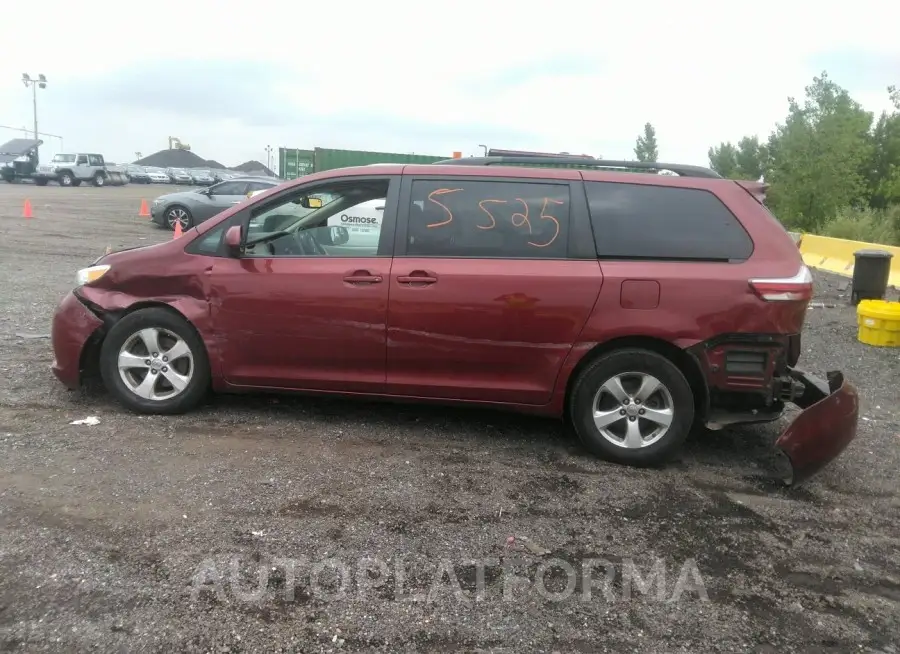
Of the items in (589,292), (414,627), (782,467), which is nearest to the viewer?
(414,627)

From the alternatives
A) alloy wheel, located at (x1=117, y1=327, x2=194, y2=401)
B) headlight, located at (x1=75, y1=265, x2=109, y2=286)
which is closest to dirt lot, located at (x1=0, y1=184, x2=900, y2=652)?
alloy wheel, located at (x1=117, y1=327, x2=194, y2=401)

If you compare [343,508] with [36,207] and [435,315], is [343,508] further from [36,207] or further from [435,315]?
[36,207]

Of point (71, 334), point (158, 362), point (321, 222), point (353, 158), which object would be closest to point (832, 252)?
point (321, 222)

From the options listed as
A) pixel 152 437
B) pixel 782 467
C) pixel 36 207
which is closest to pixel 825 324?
pixel 782 467

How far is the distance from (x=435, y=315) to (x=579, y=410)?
107 cm

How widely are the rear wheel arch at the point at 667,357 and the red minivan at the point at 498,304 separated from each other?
1 centimetres

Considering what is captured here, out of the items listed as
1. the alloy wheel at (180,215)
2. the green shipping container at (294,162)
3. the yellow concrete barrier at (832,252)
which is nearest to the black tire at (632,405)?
the yellow concrete barrier at (832,252)

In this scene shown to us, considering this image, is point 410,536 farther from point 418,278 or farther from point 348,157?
point 348,157

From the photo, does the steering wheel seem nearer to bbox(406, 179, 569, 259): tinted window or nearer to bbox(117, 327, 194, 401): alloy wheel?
bbox(406, 179, 569, 259): tinted window

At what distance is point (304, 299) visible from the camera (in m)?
4.67

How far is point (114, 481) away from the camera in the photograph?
3.97 metres

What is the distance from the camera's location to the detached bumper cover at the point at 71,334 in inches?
196

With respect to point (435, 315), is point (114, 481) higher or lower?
lower

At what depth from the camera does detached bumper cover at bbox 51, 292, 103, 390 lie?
4.97m
